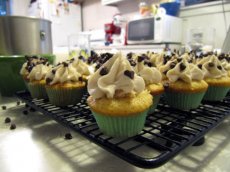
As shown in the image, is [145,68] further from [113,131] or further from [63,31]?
[63,31]

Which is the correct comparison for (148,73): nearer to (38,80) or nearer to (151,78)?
(151,78)

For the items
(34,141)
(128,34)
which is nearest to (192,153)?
(34,141)

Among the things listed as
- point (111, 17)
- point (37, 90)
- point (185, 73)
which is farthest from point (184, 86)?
point (111, 17)

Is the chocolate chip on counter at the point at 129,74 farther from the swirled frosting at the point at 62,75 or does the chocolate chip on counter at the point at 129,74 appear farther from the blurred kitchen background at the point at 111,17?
the blurred kitchen background at the point at 111,17

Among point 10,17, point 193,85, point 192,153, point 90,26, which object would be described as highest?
point 90,26

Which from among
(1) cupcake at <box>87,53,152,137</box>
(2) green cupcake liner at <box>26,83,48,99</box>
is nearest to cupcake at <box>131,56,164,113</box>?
(1) cupcake at <box>87,53,152,137</box>

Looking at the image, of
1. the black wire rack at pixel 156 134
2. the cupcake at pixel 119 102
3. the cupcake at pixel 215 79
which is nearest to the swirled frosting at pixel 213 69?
the cupcake at pixel 215 79
